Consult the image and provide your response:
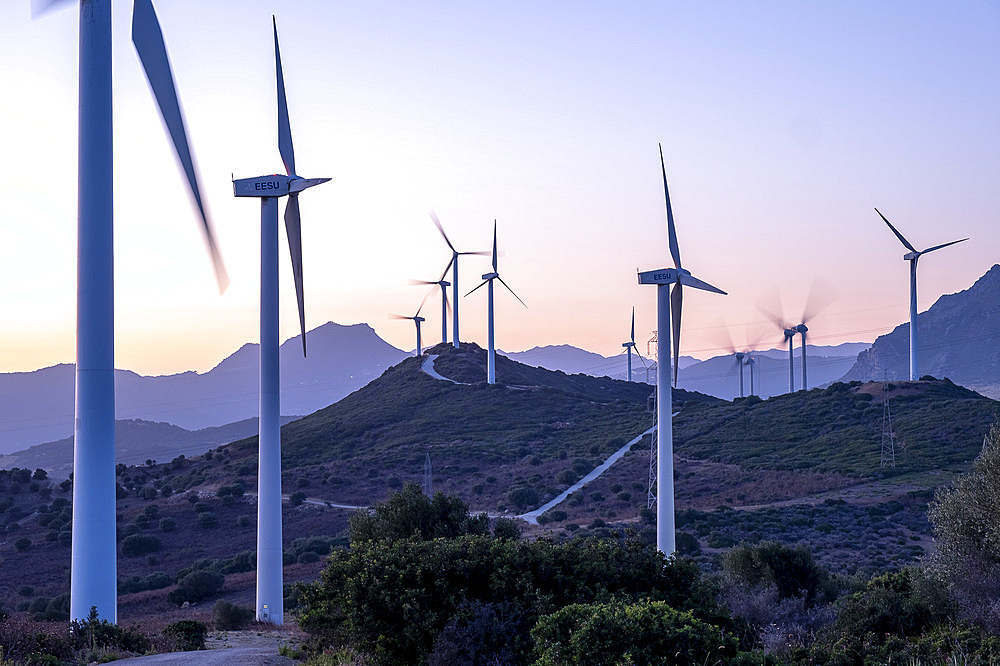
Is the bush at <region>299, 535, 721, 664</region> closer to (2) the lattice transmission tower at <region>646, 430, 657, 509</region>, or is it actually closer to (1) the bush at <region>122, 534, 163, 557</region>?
(2) the lattice transmission tower at <region>646, 430, 657, 509</region>

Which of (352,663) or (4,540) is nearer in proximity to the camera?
(352,663)

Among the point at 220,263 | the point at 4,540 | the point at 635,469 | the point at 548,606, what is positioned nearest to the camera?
the point at 548,606

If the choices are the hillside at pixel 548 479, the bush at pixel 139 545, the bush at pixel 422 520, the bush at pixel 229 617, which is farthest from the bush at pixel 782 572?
the bush at pixel 139 545

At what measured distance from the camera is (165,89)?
2066 centimetres

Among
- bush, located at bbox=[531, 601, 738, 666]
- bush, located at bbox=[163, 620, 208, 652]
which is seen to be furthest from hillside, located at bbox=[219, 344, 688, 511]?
bush, located at bbox=[531, 601, 738, 666]

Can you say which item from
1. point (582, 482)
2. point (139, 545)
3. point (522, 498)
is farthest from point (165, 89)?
point (582, 482)

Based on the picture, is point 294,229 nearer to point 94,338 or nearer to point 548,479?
point 94,338

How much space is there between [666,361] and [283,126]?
18.5 m

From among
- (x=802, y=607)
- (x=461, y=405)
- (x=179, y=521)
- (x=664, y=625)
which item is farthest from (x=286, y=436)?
(x=664, y=625)

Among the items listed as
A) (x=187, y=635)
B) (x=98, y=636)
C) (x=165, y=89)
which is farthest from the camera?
(x=187, y=635)

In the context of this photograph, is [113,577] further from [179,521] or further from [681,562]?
[179,521]

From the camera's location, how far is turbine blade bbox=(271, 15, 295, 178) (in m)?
33.0

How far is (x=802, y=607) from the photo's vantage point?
2467 cm

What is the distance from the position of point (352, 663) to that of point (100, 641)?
599 centimetres
